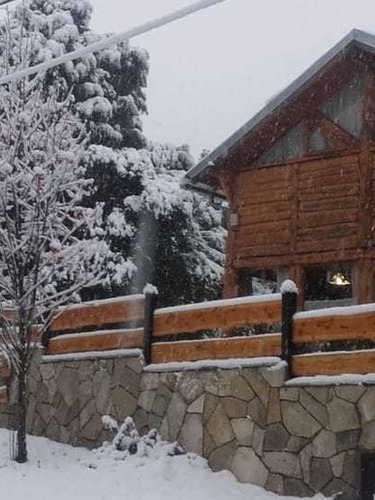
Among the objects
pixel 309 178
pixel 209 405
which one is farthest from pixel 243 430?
pixel 309 178

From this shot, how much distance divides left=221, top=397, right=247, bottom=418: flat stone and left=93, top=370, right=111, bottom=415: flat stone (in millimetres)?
2460

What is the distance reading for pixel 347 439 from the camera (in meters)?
8.62

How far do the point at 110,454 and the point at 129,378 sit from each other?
1304 millimetres

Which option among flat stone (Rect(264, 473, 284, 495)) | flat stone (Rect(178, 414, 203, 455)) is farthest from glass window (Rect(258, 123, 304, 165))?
flat stone (Rect(264, 473, 284, 495))

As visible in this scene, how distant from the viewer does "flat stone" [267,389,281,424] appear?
9359 mm

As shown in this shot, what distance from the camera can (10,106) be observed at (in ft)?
41.6

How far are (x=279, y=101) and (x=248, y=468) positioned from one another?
683 cm

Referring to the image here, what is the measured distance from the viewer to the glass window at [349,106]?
1371cm

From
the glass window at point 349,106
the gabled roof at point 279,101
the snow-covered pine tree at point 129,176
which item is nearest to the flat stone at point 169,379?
the gabled roof at point 279,101

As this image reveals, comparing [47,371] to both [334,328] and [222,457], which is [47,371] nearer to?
[222,457]

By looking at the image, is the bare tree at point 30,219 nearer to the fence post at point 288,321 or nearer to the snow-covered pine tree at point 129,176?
the fence post at point 288,321

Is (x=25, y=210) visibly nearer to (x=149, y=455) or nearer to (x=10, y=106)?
(x=10, y=106)

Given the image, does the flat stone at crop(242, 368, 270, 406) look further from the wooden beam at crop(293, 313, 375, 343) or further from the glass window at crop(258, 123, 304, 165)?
the glass window at crop(258, 123, 304, 165)

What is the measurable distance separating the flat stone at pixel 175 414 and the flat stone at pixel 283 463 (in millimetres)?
1582
